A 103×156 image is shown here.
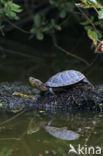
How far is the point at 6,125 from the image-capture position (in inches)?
207

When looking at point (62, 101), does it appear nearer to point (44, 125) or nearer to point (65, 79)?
point (65, 79)

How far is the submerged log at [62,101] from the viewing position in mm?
6133

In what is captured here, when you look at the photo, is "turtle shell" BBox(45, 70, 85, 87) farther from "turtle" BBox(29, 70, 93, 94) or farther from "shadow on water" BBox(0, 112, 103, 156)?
"shadow on water" BBox(0, 112, 103, 156)

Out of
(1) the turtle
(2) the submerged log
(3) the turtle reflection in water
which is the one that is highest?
(1) the turtle

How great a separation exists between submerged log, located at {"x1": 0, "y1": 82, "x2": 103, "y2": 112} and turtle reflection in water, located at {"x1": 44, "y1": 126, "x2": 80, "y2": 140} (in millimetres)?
986

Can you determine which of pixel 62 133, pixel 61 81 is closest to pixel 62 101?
pixel 61 81

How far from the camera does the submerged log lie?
6.13 meters

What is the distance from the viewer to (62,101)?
6.24 metres

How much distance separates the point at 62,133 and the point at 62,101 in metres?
1.34

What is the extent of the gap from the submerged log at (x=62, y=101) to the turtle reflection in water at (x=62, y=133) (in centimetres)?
99

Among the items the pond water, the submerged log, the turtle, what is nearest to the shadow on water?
the pond water

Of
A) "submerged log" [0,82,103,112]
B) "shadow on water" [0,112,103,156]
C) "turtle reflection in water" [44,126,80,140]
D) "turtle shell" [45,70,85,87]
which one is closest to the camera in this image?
"shadow on water" [0,112,103,156]

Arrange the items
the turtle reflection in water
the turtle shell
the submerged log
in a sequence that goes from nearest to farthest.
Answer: the turtle reflection in water < the submerged log < the turtle shell

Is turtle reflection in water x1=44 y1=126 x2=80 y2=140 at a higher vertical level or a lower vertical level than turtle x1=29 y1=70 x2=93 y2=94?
lower
